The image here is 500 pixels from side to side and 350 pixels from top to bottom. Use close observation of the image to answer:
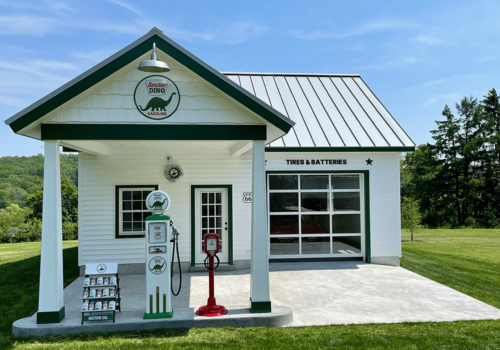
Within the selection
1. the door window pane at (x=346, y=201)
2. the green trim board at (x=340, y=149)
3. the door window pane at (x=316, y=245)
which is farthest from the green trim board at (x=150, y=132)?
the door window pane at (x=316, y=245)

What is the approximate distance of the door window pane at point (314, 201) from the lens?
435 inches

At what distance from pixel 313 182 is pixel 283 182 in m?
0.89

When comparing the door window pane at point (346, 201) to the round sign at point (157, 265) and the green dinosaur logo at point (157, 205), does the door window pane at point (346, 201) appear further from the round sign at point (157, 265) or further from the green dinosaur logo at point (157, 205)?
the round sign at point (157, 265)

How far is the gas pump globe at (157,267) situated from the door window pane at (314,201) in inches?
222

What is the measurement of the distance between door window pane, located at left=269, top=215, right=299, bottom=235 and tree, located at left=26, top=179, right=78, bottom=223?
3031 centimetres

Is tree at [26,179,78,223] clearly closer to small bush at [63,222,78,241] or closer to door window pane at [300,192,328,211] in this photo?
small bush at [63,222,78,241]

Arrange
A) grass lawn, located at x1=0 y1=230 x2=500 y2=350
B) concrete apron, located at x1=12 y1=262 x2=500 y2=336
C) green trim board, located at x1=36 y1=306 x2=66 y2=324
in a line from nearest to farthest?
grass lawn, located at x1=0 y1=230 x2=500 y2=350 < green trim board, located at x1=36 y1=306 x2=66 y2=324 < concrete apron, located at x1=12 y1=262 x2=500 y2=336

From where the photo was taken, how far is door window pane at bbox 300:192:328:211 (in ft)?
36.3

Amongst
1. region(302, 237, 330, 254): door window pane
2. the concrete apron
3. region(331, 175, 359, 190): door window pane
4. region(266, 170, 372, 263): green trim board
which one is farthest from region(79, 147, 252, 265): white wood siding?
region(331, 175, 359, 190): door window pane

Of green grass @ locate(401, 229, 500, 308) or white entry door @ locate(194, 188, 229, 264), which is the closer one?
green grass @ locate(401, 229, 500, 308)

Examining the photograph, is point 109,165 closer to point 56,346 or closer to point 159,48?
point 159,48

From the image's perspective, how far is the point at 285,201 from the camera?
36.2 feet

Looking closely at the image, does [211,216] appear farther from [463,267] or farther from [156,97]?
[463,267]

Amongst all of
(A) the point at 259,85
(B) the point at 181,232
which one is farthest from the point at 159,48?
(A) the point at 259,85
